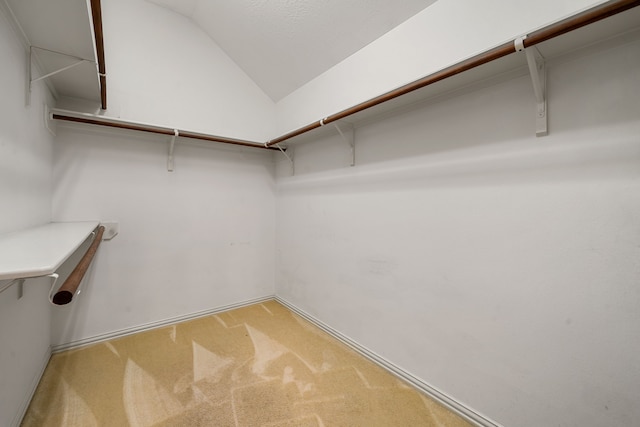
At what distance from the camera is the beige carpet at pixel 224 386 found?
1.33 meters

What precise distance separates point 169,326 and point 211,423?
1.34m

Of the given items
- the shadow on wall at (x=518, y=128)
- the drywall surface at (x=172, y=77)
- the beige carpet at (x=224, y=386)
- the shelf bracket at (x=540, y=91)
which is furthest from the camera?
the drywall surface at (x=172, y=77)

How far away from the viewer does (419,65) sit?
4.96ft

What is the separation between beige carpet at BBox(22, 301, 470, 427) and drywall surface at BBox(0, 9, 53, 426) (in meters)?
0.23

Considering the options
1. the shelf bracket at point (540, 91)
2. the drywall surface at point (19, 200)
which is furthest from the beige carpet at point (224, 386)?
the shelf bracket at point (540, 91)

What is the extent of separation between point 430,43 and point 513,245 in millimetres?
1218

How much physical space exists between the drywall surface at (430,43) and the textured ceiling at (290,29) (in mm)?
84

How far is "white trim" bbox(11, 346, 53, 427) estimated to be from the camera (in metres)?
1.23

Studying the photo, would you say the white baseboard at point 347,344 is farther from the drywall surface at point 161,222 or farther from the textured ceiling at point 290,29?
the textured ceiling at point 290,29

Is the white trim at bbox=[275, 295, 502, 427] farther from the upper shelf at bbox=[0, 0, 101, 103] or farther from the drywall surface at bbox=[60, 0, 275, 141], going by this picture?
the upper shelf at bbox=[0, 0, 101, 103]

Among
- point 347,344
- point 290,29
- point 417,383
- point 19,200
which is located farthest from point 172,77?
point 417,383

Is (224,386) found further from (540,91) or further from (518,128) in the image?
(540,91)

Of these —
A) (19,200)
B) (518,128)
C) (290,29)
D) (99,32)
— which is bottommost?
(19,200)

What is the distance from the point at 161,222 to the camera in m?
2.32
